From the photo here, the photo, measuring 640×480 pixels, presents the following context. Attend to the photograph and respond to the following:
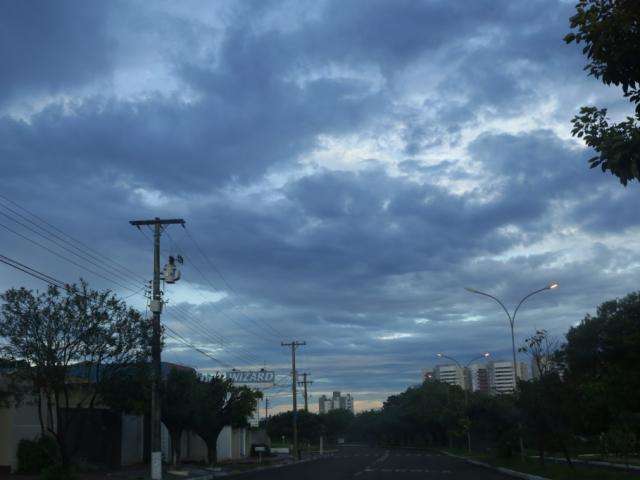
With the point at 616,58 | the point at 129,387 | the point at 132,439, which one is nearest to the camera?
the point at 616,58

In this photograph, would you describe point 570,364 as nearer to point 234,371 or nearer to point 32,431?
point 234,371

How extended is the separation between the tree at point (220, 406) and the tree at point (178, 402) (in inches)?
68.5

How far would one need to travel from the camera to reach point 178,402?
4491 cm

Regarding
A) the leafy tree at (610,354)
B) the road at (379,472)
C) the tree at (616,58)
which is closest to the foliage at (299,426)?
the leafy tree at (610,354)

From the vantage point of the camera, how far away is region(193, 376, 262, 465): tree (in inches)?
1916

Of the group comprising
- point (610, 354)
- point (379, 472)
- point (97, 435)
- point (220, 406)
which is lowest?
point (379, 472)

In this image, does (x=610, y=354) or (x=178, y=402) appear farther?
(x=610, y=354)

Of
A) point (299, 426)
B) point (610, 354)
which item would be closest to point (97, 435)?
point (610, 354)

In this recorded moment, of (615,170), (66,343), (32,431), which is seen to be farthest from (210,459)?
(615,170)

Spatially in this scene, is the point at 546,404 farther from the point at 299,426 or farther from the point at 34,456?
the point at 299,426

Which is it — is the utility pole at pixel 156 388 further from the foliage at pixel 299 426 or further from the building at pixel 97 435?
the foliage at pixel 299 426

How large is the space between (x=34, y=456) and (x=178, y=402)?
12.1 metres

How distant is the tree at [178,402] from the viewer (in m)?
44.8

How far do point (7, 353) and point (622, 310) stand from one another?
2241 inches
